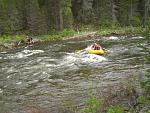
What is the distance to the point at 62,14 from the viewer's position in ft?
170

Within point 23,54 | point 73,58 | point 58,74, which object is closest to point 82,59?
point 73,58

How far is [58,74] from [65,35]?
24.2 metres

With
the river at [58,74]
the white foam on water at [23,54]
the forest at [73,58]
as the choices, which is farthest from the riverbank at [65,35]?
the river at [58,74]

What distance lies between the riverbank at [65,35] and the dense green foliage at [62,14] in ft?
6.26

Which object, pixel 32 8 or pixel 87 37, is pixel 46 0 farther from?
pixel 87 37

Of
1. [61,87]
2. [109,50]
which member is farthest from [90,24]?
[61,87]

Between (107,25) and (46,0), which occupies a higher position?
(46,0)

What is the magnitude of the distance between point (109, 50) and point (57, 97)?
16468mm

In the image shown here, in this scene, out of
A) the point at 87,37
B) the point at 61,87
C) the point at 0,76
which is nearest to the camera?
the point at 61,87

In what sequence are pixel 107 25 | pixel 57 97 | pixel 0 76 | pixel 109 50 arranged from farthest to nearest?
pixel 107 25 → pixel 109 50 → pixel 0 76 → pixel 57 97

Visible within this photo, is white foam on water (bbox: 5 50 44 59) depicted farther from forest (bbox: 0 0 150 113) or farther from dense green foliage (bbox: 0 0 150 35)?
dense green foliage (bbox: 0 0 150 35)

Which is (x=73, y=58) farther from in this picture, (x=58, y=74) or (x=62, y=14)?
(x=62, y=14)

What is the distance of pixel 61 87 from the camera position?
2023 cm

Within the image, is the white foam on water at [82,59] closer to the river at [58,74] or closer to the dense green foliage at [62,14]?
the river at [58,74]
